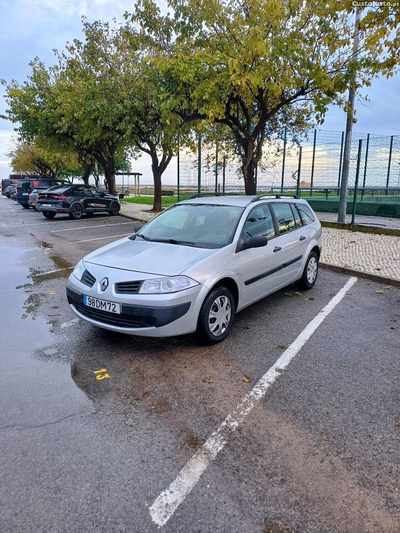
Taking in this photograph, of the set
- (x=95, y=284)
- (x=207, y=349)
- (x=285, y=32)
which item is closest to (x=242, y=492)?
(x=207, y=349)

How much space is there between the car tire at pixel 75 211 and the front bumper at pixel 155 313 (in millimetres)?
15103

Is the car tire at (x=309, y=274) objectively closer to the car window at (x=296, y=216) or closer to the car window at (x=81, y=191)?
the car window at (x=296, y=216)

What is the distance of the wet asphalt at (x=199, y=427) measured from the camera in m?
2.04

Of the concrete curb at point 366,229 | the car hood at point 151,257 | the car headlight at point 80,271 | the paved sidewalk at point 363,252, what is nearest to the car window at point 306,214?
the paved sidewalk at point 363,252

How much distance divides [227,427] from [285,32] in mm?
10879

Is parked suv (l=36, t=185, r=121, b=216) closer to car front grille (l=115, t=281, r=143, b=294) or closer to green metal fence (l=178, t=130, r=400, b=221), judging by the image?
green metal fence (l=178, t=130, r=400, b=221)

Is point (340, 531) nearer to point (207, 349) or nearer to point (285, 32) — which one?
point (207, 349)

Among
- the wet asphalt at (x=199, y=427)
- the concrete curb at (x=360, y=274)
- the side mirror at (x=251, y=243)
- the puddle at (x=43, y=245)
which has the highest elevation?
the side mirror at (x=251, y=243)

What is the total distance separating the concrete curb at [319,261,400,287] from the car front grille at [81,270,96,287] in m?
5.25

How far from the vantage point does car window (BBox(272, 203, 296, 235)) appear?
5484mm

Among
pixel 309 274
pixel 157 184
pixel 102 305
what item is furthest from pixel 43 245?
pixel 157 184

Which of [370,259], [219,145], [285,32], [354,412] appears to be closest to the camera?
[354,412]

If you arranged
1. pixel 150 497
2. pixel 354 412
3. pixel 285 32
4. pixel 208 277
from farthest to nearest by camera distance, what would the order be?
pixel 285 32 < pixel 208 277 < pixel 354 412 < pixel 150 497

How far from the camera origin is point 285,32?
407 inches
